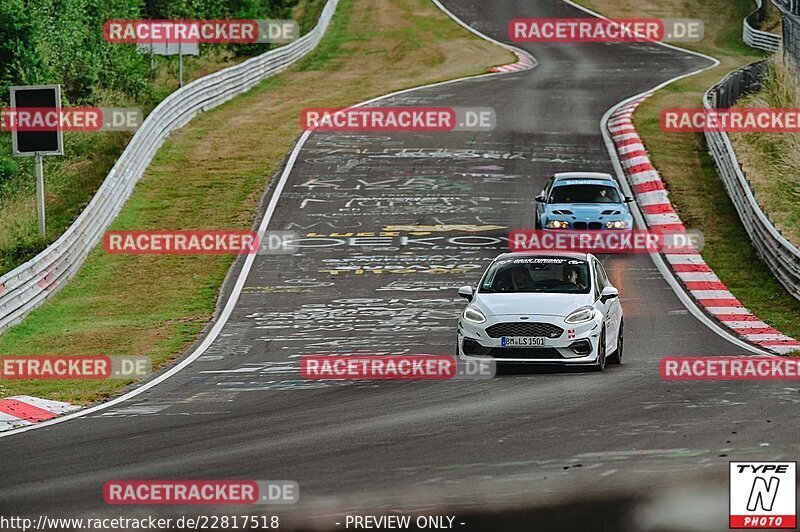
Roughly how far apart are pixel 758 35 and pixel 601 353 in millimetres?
46992

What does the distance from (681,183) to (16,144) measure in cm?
1693

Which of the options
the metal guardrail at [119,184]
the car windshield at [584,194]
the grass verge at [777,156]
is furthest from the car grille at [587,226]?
the metal guardrail at [119,184]

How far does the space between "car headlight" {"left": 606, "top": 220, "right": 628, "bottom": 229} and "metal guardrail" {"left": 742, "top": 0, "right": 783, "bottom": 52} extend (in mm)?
31208

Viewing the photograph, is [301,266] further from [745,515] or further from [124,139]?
[745,515]

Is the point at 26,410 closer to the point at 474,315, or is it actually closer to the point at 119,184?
the point at 474,315

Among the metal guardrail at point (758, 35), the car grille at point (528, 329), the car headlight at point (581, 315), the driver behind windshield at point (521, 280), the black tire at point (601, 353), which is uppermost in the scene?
the metal guardrail at point (758, 35)

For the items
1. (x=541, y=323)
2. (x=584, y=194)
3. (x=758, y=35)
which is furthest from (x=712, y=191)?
(x=758, y=35)

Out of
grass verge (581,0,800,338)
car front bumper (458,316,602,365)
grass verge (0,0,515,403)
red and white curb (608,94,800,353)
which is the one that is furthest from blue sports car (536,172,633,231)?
car front bumper (458,316,602,365)

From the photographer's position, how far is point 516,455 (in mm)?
11242

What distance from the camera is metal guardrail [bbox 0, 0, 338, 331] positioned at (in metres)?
23.1

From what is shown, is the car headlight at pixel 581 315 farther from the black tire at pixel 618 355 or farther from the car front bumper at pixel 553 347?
the black tire at pixel 618 355

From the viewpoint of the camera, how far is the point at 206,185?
34625 millimetres

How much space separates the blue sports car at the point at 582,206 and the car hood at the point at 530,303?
437 inches

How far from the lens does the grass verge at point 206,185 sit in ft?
71.2
